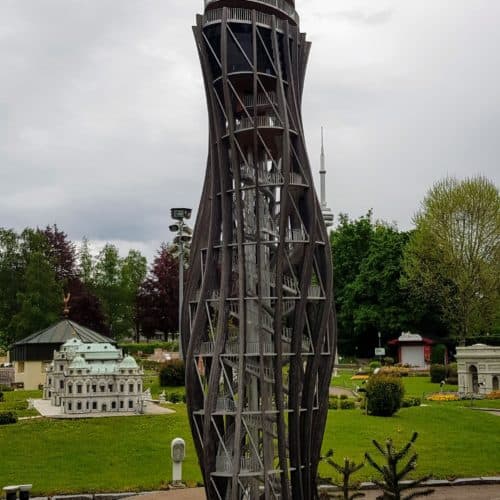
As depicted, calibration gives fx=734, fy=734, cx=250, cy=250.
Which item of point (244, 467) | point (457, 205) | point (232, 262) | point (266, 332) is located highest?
point (457, 205)

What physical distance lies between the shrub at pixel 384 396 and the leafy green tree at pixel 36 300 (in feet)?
145

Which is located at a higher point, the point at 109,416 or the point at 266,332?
the point at 266,332

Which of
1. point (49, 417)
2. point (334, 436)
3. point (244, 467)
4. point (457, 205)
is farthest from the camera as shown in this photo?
point (457, 205)

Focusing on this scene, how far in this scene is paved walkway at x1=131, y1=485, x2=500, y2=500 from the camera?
24.9m

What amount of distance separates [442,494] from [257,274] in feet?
38.9

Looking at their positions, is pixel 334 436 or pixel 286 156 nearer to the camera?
pixel 286 156

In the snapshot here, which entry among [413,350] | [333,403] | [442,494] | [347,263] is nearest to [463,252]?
[413,350]

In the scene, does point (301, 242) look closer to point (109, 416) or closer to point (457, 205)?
point (109, 416)

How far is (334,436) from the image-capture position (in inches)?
1340

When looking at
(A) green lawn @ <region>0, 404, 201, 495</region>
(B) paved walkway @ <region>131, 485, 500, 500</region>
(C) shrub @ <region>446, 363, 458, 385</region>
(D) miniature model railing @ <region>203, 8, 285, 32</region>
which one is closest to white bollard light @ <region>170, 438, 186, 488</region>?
(A) green lawn @ <region>0, 404, 201, 495</region>

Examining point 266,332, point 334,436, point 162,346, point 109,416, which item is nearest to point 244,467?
point 266,332

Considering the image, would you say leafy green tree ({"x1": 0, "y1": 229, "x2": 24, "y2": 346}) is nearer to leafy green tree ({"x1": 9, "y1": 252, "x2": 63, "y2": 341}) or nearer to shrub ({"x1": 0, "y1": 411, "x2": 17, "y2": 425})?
leafy green tree ({"x1": 9, "y1": 252, "x2": 63, "y2": 341})

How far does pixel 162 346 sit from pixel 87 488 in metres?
56.7

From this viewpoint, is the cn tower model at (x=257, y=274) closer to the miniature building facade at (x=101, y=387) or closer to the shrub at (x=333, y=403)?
the shrub at (x=333, y=403)
